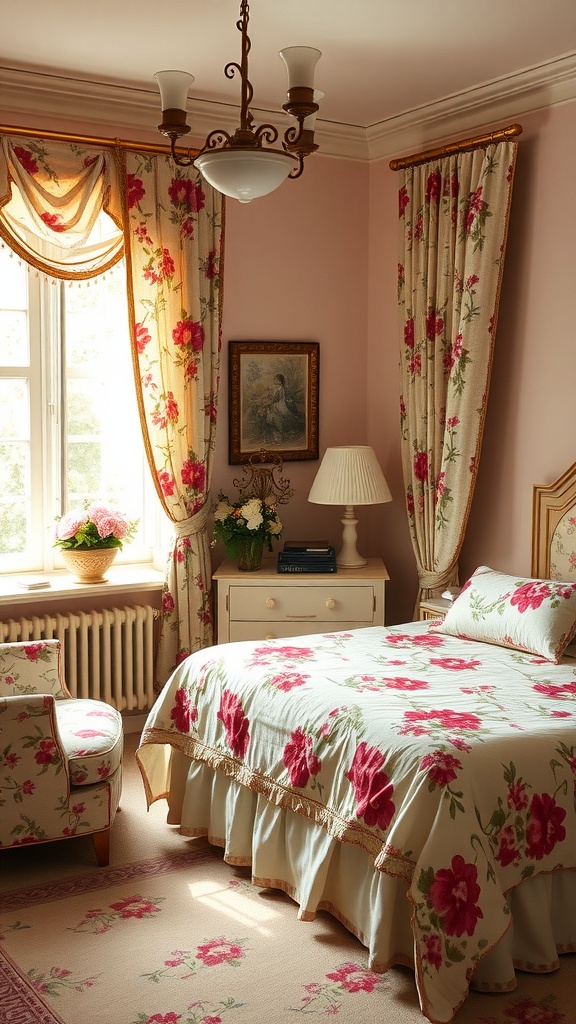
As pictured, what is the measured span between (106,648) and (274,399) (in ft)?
4.71

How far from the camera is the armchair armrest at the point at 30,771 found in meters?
3.19

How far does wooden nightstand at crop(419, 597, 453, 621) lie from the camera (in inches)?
175


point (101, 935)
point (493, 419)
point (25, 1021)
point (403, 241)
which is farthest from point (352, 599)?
point (25, 1021)

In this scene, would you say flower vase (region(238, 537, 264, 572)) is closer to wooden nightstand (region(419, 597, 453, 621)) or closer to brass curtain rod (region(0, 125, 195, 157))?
wooden nightstand (region(419, 597, 453, 621))

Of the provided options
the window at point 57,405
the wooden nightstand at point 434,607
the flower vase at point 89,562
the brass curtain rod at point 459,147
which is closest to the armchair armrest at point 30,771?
the flower vase at point 89,562

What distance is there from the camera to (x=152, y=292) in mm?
4559

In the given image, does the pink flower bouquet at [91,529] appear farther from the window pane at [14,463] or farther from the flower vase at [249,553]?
the flower vase at [249,553]

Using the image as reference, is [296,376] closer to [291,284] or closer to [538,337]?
[291,284]

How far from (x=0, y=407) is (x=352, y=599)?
1784 millimetres

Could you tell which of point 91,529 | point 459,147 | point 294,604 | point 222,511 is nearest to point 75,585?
point 91,529

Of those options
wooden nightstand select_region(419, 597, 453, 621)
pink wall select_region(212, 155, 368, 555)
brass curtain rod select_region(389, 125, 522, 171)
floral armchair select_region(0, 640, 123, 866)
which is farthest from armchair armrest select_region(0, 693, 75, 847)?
brass curtain rod select_region(389, 125, 522, 171)

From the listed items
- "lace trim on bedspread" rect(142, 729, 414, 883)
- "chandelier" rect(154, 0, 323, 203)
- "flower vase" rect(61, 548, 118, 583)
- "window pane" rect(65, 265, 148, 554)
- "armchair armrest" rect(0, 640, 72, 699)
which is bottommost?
"lace trim on bedspread" rect(142, 729, 414, 883)

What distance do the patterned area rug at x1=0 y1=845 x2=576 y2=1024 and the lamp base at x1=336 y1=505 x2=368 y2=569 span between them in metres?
1.82

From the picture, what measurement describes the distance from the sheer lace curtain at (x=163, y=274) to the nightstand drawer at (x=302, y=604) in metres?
0.22
